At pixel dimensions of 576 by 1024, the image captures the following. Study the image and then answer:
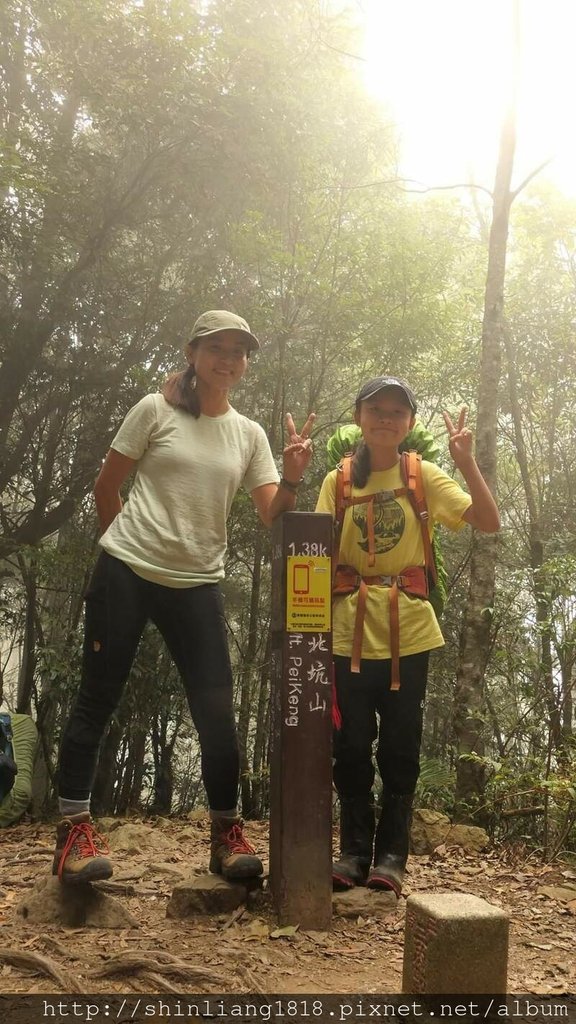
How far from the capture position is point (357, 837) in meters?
3.03

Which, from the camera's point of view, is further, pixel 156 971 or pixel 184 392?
pixel 184 392

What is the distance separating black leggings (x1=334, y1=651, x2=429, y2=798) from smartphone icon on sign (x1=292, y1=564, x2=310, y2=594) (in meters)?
0.38

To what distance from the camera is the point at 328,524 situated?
2879 millimetres

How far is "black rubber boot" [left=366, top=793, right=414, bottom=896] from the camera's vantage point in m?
2.93

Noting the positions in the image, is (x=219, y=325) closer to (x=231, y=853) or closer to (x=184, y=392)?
(x=184, y=392)

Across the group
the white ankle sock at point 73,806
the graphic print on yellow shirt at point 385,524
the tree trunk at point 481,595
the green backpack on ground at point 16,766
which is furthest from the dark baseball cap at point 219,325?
the green backpack on ground at point 16,766

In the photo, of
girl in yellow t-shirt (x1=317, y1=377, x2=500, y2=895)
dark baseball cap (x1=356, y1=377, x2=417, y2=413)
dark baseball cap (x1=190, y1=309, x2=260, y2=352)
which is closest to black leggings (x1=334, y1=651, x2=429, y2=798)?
girl in yellow t-shirt (x1=317, y1=377, x2=500, y2=895)

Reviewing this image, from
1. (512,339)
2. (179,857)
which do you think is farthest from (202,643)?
(512,339)

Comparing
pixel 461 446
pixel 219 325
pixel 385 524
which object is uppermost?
pixel 219 325

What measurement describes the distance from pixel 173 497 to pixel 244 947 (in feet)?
5.14

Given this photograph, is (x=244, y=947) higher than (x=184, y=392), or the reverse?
(x=184, y=392)

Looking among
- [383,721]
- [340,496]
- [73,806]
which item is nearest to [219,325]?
[340,496]

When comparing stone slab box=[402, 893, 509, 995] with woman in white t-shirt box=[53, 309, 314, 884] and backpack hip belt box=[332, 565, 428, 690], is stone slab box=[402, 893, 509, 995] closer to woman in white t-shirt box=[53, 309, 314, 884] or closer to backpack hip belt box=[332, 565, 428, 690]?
woman in white t-shirt box=[53, 309, 314, 884]

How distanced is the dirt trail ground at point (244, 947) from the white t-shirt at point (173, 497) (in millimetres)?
1218
